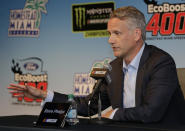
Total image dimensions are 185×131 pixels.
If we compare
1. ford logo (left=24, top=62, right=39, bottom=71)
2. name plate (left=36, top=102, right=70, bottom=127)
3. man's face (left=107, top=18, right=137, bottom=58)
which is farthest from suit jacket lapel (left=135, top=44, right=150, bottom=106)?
ford logo (left=24, top=62, right=39, bottom=71)

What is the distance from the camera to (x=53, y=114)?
1740 millimetres

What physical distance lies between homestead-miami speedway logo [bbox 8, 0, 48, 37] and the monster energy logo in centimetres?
48

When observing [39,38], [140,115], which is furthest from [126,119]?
[39,38]

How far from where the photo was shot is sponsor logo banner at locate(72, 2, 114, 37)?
412 cm

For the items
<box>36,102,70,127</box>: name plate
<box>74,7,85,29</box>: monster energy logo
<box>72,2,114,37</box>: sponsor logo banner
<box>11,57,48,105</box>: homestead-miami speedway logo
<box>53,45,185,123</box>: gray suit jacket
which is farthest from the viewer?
<box>11,57,48,105</box>: homestead-miami speedway logo

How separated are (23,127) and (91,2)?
2808 millimetres

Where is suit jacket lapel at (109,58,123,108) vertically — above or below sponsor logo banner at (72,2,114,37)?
below

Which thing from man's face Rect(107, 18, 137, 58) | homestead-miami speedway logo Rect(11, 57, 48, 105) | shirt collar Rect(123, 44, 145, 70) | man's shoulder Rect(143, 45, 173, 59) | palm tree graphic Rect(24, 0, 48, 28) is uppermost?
palm tree graphic Rect(24, 0, 48, 28)

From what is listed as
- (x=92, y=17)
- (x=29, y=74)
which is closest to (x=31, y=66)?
(x=29, y=74)

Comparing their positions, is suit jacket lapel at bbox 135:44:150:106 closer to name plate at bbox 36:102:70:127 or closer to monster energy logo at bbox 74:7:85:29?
name plate at bbox 36:102:70:127

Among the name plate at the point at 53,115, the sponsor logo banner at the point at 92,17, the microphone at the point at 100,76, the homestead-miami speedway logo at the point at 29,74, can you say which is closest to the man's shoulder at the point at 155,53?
the microphone at the point at 100,76

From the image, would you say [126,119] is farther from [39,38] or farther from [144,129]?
[39,38]

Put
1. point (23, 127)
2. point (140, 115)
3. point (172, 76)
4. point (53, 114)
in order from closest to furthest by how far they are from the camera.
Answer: point (23, 127) → point (53, 114) → point (140, 115) → point (172, 76)

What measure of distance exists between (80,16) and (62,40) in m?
0.38
